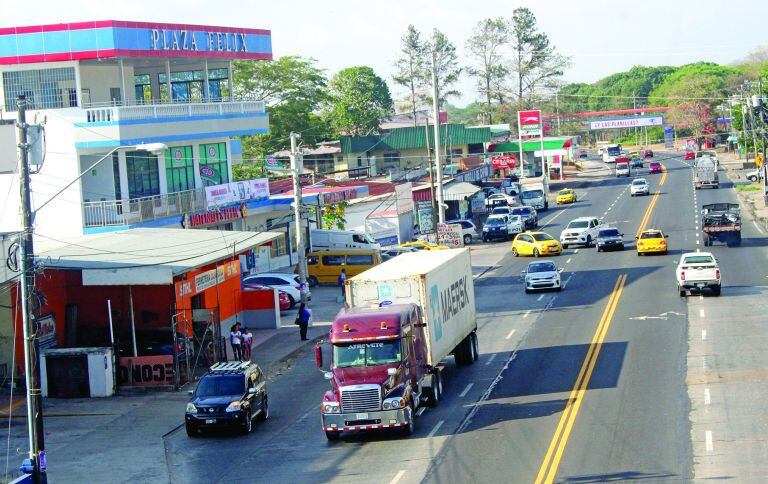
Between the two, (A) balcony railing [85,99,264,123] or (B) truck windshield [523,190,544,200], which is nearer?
(A) balcony railing [85,99,264,123]

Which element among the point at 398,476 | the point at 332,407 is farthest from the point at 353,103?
the point at 398,476

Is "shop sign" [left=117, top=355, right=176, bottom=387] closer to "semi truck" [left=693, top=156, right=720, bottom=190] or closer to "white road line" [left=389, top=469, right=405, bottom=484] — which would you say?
"white road line" [left=389, top=469, right=405, bottom=484]

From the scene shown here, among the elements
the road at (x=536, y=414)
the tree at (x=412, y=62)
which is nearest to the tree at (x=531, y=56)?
the tree at (x=412, y=62)

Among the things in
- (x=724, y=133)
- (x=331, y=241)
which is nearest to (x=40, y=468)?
(x=331, y=241)

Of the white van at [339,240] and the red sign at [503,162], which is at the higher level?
the red sign at [503,162]

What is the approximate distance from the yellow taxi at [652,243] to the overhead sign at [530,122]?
60088mm

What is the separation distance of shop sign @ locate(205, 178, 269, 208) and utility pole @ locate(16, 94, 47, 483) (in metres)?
32.5

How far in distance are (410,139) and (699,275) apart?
264 feet

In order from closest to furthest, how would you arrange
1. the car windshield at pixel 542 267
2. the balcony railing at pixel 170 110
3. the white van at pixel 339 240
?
the balcony railing at pixel 170 110, the car windshield at pixel 542 267, the white van at pixel 339 240

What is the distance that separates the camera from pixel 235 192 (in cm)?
5741

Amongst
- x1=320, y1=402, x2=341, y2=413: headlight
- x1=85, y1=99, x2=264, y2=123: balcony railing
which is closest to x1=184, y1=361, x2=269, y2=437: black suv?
x1=320, y1=402, x2=341, y2=413: headlight

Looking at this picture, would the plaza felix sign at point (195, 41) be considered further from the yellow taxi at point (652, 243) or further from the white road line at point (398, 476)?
Answer: the white road line at point (398, 476)

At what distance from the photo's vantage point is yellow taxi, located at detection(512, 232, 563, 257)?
64.2m

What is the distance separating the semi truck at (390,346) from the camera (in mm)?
25109
